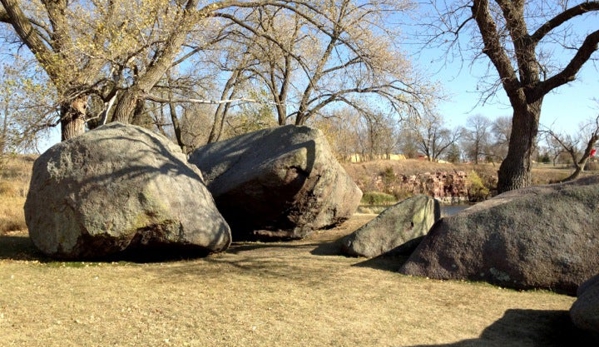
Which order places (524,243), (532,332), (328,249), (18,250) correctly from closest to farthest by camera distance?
1. (532,332)
2. (524,243)
3. (18,250)
4. (328,249)

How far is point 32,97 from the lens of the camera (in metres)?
11.5

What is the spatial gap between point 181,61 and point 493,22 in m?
11.4

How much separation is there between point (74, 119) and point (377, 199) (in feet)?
65.0

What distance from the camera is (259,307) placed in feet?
19.3

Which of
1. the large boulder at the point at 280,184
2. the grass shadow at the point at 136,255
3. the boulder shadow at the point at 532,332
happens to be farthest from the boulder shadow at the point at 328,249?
the boulder shadow at the point at 532,332

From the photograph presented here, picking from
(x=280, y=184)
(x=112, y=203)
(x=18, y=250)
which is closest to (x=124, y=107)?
(x=18, y=250)

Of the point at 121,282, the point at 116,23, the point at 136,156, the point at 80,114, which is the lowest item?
the point at 121,282

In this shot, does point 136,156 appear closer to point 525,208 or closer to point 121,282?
point 121,282

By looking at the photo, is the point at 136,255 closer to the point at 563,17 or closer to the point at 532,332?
the point at 532,332

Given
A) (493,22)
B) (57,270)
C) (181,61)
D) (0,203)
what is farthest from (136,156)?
(181,61)

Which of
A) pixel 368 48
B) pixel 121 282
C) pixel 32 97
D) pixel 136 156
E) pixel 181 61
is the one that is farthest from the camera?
pixel 181 61

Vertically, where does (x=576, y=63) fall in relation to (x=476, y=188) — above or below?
above

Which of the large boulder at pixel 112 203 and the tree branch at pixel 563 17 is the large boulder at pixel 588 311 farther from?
the tree branch at pixel 563 17

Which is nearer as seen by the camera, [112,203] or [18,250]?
[112,203]
